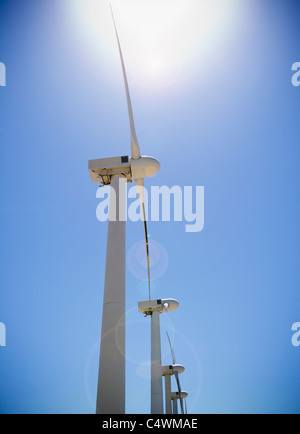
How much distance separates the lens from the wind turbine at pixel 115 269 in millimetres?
13352

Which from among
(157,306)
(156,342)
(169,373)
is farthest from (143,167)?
(169,373)

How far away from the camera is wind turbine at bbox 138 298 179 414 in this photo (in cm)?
3622

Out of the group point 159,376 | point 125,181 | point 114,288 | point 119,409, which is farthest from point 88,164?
point 159,376

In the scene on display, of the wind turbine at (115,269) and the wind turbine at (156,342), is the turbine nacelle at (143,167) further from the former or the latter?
the wind turbine at (156,342)

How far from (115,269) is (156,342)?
29492 mm

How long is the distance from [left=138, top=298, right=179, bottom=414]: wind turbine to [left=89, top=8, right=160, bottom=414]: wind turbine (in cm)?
2530

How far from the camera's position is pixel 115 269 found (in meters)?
15.8

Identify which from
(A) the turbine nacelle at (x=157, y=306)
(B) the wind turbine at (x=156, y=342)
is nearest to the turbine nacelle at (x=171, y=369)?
(B) the wind turbine at (x=156, y=342)

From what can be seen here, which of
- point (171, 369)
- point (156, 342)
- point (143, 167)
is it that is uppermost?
point (143, 167)

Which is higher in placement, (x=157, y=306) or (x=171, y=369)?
(x=157, y=306)

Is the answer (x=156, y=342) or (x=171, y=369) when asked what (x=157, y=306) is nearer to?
(x=156, y=342)

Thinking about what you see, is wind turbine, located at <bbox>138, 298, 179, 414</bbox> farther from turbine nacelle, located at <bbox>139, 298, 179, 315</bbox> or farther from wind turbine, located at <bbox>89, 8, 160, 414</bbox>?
wind turbine, located at <bbox>89, 8, 160, 414</bbox>
